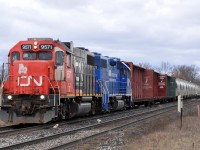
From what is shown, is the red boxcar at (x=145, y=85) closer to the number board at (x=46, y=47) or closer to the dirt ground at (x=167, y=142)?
the number board at (x=46, y=47)

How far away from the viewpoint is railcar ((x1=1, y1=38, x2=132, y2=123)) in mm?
15023

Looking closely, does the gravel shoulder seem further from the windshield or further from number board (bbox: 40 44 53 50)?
number board (bbox: 40 44 53 50)

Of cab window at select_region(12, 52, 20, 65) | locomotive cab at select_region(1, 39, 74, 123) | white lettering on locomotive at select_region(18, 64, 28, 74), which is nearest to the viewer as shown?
locomotive cab at select_region(1, 39, 74, 123)

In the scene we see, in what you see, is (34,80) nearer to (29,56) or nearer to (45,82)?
(45,82)

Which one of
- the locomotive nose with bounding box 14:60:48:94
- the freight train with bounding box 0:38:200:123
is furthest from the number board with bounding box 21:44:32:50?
the locomotive nose with bounding box 14:60:48:94

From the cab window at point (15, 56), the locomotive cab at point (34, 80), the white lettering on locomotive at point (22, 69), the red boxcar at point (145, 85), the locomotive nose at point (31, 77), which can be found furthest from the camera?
the red boxcar at point (145, 85)

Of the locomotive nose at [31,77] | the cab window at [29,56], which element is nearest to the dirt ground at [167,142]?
the locomotive nose at [31,77]

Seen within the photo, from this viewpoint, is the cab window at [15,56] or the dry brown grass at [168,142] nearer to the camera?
the dry brown grass at [168,142]

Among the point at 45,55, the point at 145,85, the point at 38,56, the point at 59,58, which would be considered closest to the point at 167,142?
the point at 59,58

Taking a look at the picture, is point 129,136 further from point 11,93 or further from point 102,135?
point 11,93

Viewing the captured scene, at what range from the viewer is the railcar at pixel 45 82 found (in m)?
15.0

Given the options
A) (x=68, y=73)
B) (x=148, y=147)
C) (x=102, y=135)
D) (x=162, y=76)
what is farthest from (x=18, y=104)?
(x=162, y=76)

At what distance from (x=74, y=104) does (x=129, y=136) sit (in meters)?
5.59

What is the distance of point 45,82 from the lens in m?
15.4
